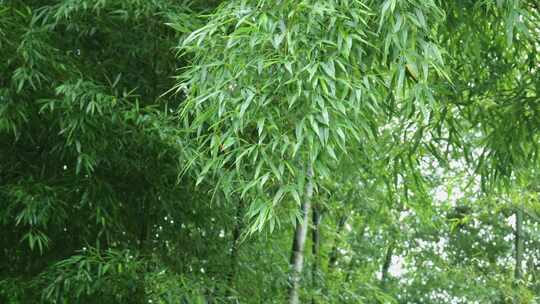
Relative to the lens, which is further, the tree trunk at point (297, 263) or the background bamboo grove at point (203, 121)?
the tree trunk at point (297, 263)

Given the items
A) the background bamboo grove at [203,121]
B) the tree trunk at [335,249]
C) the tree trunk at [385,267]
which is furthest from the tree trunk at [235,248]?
the tree trunk at [385,267]

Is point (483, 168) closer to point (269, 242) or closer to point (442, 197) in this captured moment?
point (269, 242)

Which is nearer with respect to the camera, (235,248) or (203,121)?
(203,121)

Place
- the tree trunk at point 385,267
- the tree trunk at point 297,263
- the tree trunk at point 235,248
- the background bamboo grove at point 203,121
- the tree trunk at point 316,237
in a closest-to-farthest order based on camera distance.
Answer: the background bamboo grove at point 203,121
the tree trunk at point 235,248
the tree trunk at point 297,263
the tree trunk at point 316,237
the tree trunk at point 385,267

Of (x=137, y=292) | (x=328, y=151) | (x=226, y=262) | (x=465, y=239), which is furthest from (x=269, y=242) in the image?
(x=465, y=239)

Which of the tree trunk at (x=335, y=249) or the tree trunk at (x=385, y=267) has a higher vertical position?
the tree trunk at (x=385, y=267)

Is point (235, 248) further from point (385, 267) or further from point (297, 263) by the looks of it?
point (385, 267)

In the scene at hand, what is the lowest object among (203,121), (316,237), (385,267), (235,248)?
(235,248)

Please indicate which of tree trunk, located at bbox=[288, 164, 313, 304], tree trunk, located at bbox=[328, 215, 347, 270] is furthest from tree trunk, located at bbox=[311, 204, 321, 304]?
tree trunk, located at bbox=[328, 215, 347, 270]

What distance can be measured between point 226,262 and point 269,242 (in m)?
0.37

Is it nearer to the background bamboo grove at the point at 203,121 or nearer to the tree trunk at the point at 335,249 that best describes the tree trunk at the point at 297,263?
the background bamboo grove at the point at 203,121

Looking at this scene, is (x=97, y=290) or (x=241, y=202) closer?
(x=97, y=290)

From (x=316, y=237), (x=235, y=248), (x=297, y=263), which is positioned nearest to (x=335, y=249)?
(x=316, y=237)

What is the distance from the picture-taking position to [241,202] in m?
4.16
